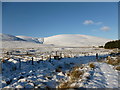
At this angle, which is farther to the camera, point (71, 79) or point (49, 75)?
point (49, 75)

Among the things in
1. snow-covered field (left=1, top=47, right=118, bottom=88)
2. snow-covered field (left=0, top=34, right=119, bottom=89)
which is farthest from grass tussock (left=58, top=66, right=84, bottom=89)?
snow-covered field (left=1, top=47, right=118, bottom=88)

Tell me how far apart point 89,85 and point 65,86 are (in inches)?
43.5

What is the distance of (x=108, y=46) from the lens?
61.4 meters

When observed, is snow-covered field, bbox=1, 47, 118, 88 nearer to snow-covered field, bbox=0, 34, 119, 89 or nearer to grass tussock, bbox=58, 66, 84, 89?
snow-covered field, bbox=0, 34, 119, 89

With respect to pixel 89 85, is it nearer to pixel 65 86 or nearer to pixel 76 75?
pixel 65 86

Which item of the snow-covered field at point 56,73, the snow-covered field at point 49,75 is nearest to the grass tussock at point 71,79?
the snow-covered field at point 56,73

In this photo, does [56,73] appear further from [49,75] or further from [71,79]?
[71,79]

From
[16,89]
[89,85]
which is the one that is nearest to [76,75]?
[89,85]

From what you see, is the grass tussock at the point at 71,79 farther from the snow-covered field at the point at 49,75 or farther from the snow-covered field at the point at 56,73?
the snow-covered field at the point at 49,75

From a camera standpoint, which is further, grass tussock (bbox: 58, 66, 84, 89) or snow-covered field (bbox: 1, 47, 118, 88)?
snow-covered field (bbox: 1, 47, 118, 88)

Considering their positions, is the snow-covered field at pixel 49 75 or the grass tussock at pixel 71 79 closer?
the grass tussock at pixel 71 79

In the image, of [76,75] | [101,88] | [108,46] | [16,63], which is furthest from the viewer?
[108,46]

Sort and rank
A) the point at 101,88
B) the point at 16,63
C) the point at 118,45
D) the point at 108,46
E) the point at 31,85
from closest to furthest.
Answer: the point at 101,88, the point at 31,85, the point at 16,63, the point at 118,45, the point at 108,46

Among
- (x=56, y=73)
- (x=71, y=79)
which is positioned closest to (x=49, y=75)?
(x=56, y=73)
